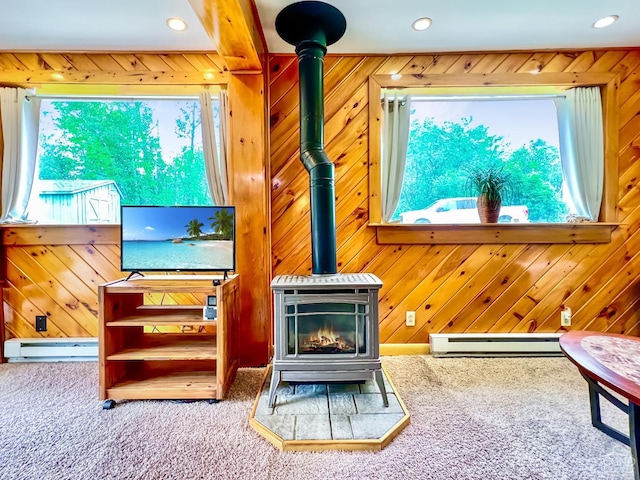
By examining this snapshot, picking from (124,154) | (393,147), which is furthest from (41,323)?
(393,147)

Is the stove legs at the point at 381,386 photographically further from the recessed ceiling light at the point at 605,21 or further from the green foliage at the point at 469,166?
the recessed ceiling light at the point at 605,21

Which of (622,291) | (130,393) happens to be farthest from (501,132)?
(130,393)

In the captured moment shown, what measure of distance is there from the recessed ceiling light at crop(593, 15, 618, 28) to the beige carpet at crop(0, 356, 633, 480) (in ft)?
8.33

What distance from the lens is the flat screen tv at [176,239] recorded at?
2074 mm

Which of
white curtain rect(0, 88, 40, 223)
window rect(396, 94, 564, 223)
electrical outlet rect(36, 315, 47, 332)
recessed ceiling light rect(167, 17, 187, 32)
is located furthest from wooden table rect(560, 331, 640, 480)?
white curtain rect(0, 88, 40, 223)

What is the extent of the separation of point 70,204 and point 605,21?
440cm

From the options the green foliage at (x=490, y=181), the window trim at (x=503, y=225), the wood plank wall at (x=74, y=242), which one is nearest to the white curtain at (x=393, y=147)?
the window trim at (x=503, y=225)

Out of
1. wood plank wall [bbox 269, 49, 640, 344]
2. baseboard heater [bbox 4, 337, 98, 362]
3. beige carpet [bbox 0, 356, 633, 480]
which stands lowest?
beige carpet [bbox 0, 356, 633, 480]

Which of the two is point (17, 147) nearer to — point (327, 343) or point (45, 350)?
point (45, 350)

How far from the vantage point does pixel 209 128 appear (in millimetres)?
2637

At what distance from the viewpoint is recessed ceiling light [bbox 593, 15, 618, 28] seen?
2225mm

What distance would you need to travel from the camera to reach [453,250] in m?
2.71

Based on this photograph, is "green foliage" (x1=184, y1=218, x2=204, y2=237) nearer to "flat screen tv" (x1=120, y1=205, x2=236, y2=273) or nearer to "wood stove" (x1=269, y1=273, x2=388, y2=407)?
"flat screen tv" (x1=120, y1=205, x2=236, y2=273)

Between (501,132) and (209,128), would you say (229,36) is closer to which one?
(209,128)
